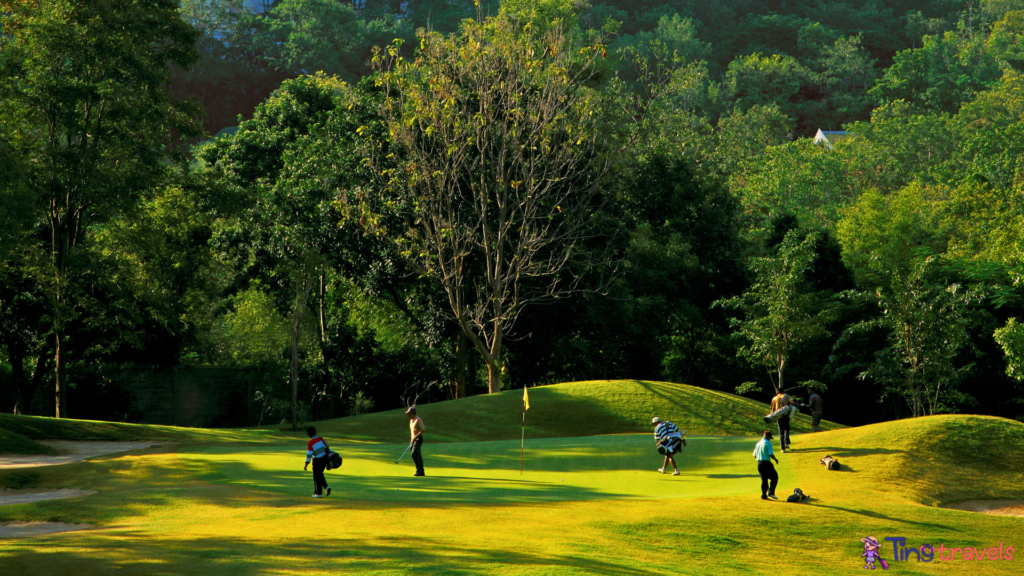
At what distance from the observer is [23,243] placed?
113 feet

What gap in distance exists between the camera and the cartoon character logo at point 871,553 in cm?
1429

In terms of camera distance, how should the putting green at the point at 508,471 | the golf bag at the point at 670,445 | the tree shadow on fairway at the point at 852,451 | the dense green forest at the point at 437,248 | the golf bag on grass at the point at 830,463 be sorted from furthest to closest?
1. the dense green forest at the point at 437,248
2. the tree shadow on fairway at the point at 852,451
3. the golf bag at the point at 670,445
4. the golf bag on grass at the point at 830,463
5. the putting green at the point at 508,471

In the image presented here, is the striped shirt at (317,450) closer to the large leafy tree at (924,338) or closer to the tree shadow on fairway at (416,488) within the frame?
the tree shadow on fairway at (416,488)

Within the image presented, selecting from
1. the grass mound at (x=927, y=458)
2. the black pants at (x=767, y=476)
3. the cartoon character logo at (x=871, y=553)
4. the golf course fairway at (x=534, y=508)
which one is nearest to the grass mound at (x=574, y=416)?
the golf course fairway at (x=534, y=508)

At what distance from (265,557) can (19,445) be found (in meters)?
19.3

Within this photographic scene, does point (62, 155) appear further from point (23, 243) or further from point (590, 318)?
point (590, 318)

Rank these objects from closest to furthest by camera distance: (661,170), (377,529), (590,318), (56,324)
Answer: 1. (377,529)
2. (56,324)
3. (590,318)
4. (661,170)

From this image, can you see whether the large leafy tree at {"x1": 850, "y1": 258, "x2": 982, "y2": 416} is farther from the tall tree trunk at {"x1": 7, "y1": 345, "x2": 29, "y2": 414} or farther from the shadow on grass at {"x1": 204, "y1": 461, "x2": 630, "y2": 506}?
the tall tree trunk at {"x1": 7, "y1": 345, "x2": 29, "y2": 414}

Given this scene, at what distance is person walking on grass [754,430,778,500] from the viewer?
17.3 metres

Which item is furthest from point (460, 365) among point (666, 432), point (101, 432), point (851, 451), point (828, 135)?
point (828, 135)

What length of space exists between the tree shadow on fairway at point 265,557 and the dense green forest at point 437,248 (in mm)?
20747

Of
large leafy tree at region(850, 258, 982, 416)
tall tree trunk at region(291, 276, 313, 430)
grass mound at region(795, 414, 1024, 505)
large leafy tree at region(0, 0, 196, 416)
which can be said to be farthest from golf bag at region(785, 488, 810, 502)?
large leafy tree at region(0, 0, 196, 416)

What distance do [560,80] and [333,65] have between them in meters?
76.5

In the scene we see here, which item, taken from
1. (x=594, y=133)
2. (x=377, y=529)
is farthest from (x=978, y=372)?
(x=377, y=529)
